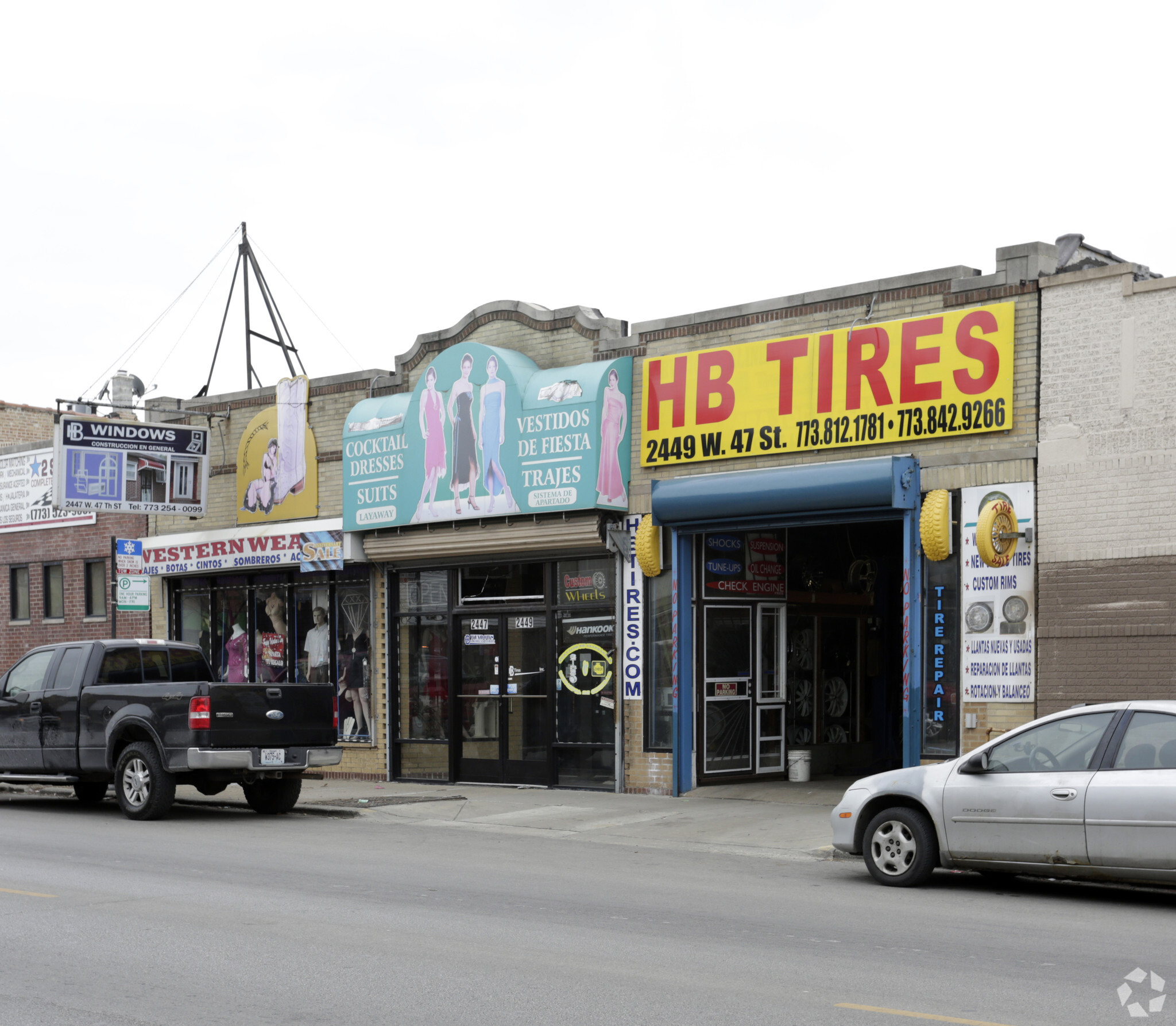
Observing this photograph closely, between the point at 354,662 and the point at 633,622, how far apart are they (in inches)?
210

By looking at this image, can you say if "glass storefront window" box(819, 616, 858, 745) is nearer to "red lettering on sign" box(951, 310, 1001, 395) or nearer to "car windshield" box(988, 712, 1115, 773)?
"red lettering on sign" box(951, 310, 1001, 395)

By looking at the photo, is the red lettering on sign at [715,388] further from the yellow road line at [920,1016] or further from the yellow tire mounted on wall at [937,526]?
the yellow road line at [920,1016]

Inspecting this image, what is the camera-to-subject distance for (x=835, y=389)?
52.1 feet

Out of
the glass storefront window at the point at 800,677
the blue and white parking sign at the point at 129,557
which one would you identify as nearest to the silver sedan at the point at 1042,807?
the glass storefront window at the point at 800,677

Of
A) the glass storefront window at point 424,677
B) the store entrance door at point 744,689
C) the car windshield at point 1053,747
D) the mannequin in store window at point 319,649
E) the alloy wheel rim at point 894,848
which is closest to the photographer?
the car windshield at point 1053,747

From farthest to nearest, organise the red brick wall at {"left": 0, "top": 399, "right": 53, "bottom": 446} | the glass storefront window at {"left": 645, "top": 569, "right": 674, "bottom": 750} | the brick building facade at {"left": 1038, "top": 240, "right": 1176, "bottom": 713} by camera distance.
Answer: the red brick wall at {"left": 0, "top": 399, "right": 53, "bottom": 446}, the glass storefront window at {"left": 645, "top": 569, "right": 674, "bottom": 750}, the brick building facade at {"left": 1038, "top": 240, "right": 1176, "bottom": 713}

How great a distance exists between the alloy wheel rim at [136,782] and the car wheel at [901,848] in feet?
27.0

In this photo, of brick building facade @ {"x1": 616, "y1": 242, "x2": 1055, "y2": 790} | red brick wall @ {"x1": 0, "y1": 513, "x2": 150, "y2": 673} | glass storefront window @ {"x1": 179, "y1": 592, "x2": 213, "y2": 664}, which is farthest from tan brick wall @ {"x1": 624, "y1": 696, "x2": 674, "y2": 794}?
red brick wall @ {"x1": 0, "y1": 513, "x2": 150, "y2": 673}

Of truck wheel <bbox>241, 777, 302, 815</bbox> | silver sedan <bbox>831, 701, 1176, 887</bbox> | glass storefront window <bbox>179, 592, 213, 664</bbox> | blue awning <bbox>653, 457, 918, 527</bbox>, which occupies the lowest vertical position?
truck wheel <bbox>241, 777, 302, 815</bbox>

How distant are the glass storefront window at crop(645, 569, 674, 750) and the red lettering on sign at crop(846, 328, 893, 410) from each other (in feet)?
10.9

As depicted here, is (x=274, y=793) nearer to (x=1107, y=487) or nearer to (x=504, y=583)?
(x=504, y=583)

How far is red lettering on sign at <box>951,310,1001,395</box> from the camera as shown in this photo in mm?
14719

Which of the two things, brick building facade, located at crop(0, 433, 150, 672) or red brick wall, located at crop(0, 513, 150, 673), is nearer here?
red brick wall, located at crop(0, 513, 150, 673)

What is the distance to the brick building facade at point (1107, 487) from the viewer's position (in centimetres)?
1367
